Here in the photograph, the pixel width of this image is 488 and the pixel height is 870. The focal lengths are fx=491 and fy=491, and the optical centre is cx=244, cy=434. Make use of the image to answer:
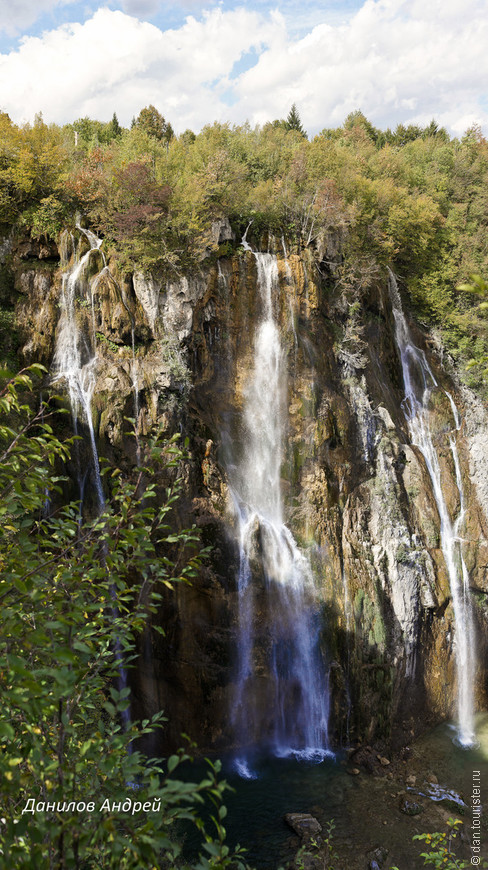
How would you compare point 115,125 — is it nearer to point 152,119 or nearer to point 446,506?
point 152,119

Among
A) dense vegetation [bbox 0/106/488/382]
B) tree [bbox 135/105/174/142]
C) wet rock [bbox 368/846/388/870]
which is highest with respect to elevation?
tree [bbox 135/105/174/142]

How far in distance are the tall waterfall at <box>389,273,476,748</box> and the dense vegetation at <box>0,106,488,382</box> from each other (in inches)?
70.9

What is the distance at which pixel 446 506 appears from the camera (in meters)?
18.9

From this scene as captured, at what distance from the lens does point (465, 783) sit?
A: 13.7 metres

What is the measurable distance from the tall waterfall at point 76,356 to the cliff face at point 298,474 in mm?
178

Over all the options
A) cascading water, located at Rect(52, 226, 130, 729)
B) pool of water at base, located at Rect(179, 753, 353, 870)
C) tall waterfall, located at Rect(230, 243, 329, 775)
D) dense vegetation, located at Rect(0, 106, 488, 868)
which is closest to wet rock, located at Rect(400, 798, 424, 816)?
pool of water at base, located at Rect(179, 753, 353, 870)

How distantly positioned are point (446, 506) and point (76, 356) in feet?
47.1

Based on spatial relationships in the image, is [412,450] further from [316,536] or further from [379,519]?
[316,536]

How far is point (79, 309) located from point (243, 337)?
5.36 m

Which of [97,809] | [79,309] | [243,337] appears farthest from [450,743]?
[79,309]

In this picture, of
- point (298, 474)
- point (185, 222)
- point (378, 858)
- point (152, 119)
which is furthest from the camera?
point (152, 119)

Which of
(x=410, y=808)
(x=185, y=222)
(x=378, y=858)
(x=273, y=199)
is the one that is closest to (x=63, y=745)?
(x=378, y=858)

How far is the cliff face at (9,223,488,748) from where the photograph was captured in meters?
14.1

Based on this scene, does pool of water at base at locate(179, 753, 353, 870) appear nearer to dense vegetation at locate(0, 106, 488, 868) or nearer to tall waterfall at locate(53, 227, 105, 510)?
dense vegetation at locate(0, 106, 488, 868)
